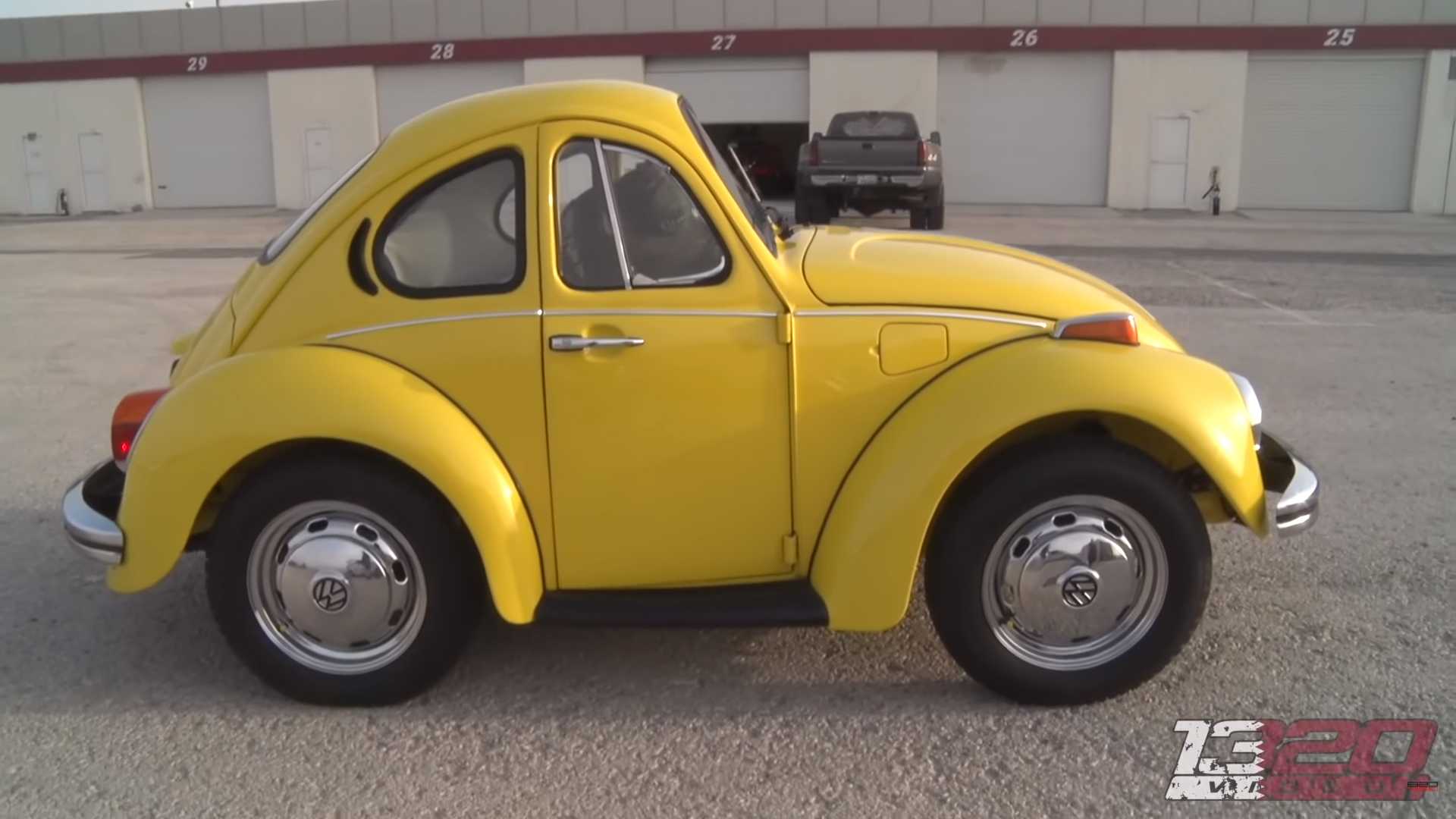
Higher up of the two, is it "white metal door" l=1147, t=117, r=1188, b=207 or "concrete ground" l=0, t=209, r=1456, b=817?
"white metal door" l=1147, t=117, r=1188, b=207

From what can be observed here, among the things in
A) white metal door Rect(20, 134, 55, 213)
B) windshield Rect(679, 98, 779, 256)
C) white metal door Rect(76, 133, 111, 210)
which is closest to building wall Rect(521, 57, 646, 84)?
white metal door Rect(76, 133, 111, 210)

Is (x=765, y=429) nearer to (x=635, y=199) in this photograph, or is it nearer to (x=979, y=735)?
(x=635, y=199)

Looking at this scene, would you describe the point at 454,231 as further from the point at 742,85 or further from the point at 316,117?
the point at 316,117

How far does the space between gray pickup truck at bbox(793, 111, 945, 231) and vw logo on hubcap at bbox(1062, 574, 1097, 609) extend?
14622 mm

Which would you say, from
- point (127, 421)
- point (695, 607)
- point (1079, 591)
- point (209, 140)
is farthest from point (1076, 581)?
point (209, 140)

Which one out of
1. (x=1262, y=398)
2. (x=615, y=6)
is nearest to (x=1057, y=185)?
(x=615, y=6)

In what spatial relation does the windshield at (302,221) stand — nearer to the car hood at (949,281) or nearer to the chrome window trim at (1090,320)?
the car hood at (949,281)

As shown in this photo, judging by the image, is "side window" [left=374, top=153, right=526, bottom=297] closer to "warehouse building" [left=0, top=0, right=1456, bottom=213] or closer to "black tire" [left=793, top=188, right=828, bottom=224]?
"black tire" [left=793, top=188, right=828, bottom=224]

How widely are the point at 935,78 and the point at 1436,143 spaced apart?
10833 millimetres

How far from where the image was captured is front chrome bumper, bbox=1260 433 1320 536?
141 inches

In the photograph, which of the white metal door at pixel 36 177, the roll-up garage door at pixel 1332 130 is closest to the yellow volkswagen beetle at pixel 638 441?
the roll-up garage door at pixel 1332 130

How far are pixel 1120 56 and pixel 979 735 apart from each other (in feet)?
84.9

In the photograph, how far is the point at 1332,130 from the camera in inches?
1036

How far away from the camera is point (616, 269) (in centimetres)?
356
